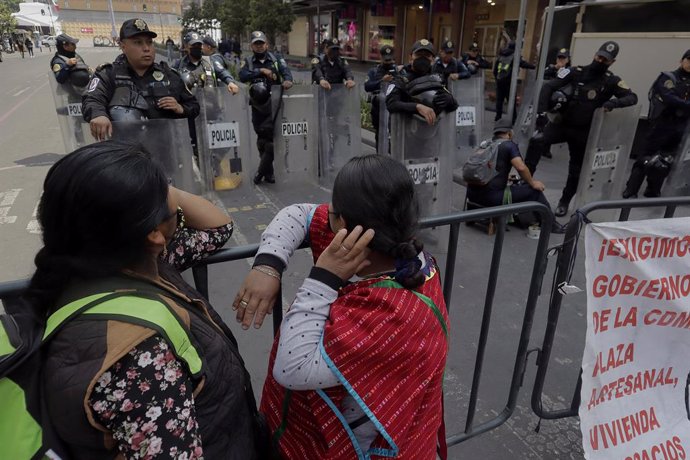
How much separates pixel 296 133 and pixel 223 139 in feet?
3.62

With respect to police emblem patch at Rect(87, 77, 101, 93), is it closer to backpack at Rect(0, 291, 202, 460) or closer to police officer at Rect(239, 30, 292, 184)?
police officer at Rect(239, 30, 292, 184)

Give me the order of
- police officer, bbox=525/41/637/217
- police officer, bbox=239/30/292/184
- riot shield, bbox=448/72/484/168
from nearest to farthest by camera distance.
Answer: police officer, bbox=525/41/637/217 → police officer, bbox=239/30/292/184 → riot shield, bbox=448/72/484/168

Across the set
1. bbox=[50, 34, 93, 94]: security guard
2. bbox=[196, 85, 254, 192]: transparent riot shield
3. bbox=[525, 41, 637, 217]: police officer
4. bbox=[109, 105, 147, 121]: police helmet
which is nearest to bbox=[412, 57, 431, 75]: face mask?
bbox=[525, 41, 637, 217]: police officer

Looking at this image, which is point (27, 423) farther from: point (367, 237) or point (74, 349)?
point (367, 237)

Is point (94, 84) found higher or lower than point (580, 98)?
higher

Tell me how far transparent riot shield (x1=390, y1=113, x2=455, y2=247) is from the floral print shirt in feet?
12.2

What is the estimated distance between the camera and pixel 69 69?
655 centimetres

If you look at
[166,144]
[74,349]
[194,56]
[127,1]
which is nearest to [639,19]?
[194,56]

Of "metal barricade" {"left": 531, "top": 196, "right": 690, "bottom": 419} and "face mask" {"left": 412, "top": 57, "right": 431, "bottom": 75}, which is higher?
"face mask" {"left": 412, "top": 57, "right": 431, "bottom": 75}

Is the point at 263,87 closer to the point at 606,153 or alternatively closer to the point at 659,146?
the point at 606,153

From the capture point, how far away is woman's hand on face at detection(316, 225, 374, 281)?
1120 mm

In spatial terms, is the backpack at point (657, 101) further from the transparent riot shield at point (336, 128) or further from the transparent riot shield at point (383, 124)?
the transparent riot shield at point (336, 128)

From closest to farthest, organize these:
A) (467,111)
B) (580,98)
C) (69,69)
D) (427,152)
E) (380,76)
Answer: (427,152), (580,98), (69,69), (467,111), (380,76)

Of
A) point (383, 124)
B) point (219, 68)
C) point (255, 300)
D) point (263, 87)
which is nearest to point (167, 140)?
point (263, 87)
